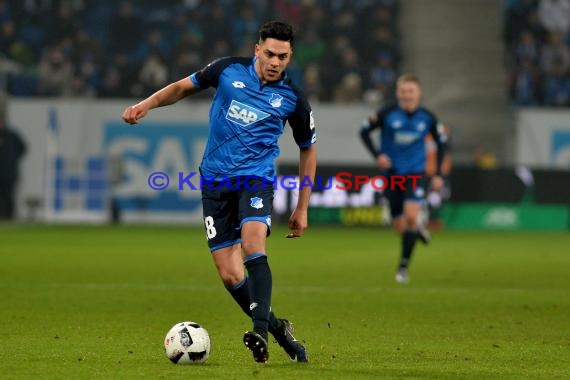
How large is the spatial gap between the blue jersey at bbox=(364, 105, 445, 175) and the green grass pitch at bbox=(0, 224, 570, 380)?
4.42ft

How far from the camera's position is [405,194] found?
14695mm

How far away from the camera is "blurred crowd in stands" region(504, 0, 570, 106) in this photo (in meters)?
28.1

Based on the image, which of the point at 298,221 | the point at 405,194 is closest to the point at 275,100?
the point at 298,221

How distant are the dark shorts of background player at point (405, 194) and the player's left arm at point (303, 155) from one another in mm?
6787

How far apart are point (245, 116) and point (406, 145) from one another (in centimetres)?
737

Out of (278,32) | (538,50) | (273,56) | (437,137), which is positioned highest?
(538,50)

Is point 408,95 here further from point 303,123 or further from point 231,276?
point 231,276

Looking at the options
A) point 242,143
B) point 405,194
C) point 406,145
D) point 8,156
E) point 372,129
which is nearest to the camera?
point 242,143

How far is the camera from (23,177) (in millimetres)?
25891

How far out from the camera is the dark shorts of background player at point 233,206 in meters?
7.58

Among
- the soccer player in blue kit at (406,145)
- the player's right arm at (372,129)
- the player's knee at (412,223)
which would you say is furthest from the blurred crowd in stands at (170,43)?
the player's knee at (412,223)

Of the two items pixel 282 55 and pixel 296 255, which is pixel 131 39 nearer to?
pixel 296 255

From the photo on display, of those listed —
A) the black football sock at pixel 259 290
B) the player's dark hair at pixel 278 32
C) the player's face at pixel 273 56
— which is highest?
the player's dark hair at pixel 278 32

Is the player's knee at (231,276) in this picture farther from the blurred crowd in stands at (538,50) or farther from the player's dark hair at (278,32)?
the blurred crowd in stands at (538,50)
